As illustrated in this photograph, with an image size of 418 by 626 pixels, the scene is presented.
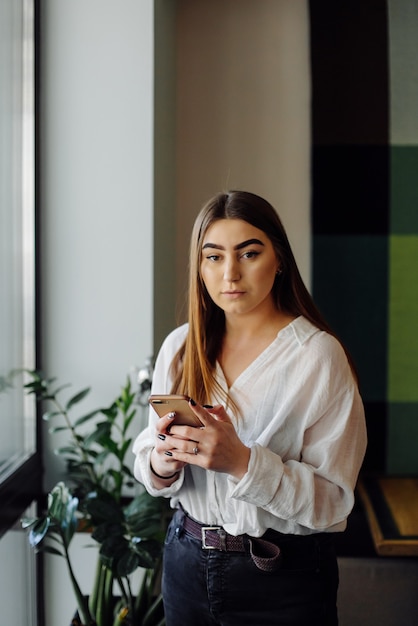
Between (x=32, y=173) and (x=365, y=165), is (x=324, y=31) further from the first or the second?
(x=32, y=173)

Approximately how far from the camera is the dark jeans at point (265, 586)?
1.23 m

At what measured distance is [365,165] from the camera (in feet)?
8.00

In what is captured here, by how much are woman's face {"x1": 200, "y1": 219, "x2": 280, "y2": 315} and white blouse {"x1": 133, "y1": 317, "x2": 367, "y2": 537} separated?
0.10 m

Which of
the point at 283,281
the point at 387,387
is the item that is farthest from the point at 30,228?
the point at 387,387

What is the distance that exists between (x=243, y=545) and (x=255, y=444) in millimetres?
196

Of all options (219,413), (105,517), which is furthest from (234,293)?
(105,517)

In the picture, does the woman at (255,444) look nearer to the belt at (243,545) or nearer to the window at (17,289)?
the belt at (243,545)

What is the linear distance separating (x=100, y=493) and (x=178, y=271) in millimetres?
937

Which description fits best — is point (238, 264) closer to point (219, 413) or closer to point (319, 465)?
point (219, 413)

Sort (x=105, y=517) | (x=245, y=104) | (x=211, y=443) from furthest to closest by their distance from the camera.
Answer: (x=245, y=104) → (x=105, y=517) → (x=211, y=443)

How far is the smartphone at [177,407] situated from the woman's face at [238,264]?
195 millimetres

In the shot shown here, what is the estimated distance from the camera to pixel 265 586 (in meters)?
1.23

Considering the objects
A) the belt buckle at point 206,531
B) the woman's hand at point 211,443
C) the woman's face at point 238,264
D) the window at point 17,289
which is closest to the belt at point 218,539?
the belt buckle at point 206,531

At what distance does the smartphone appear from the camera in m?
1.14
